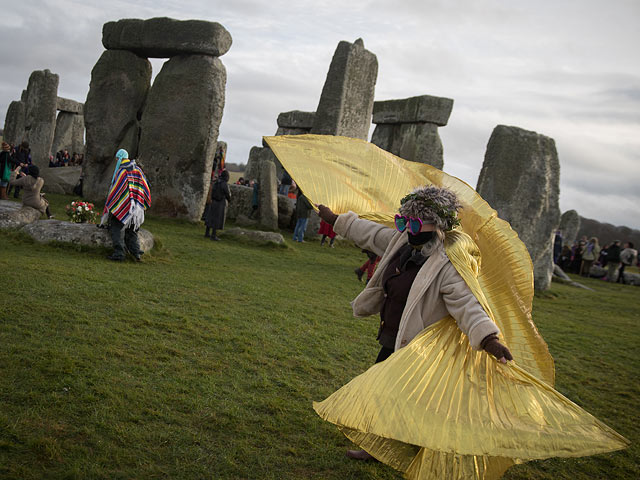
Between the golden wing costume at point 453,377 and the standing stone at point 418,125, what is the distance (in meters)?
15.1

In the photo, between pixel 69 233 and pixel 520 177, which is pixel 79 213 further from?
pixel 520 177

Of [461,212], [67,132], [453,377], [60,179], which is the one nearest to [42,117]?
[60,179]

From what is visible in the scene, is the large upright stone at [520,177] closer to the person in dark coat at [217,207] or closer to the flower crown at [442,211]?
the person in dark coat at [217,207]

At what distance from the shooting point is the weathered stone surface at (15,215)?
9328 mm

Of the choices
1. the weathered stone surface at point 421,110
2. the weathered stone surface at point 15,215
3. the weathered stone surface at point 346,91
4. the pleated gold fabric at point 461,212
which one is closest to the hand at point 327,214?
the pleated gold fabric at point 461,212

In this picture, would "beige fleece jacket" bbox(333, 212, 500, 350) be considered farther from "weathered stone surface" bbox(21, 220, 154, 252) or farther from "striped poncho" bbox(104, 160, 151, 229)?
"weathered stone surface" bbox(21, 220, 154, 252)

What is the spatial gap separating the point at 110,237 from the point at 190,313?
3352mm

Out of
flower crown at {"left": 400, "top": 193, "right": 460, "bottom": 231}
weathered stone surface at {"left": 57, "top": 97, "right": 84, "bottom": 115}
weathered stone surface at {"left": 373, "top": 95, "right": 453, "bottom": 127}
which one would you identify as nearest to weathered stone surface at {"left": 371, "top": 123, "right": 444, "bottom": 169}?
weathered stone surface at {"left": 373, "top": 95, "right": 453, "bottom": 127}

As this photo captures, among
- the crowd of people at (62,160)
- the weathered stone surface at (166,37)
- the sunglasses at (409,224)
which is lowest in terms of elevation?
the sunglasses at (409,224)

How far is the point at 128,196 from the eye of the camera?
842 cm

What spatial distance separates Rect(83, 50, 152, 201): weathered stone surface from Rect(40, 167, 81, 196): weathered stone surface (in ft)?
5.77

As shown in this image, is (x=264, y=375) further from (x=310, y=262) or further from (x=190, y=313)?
(x=310, y=262)

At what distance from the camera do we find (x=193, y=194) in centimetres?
1447

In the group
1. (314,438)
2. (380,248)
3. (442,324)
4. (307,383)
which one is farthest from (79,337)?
(442,324)
